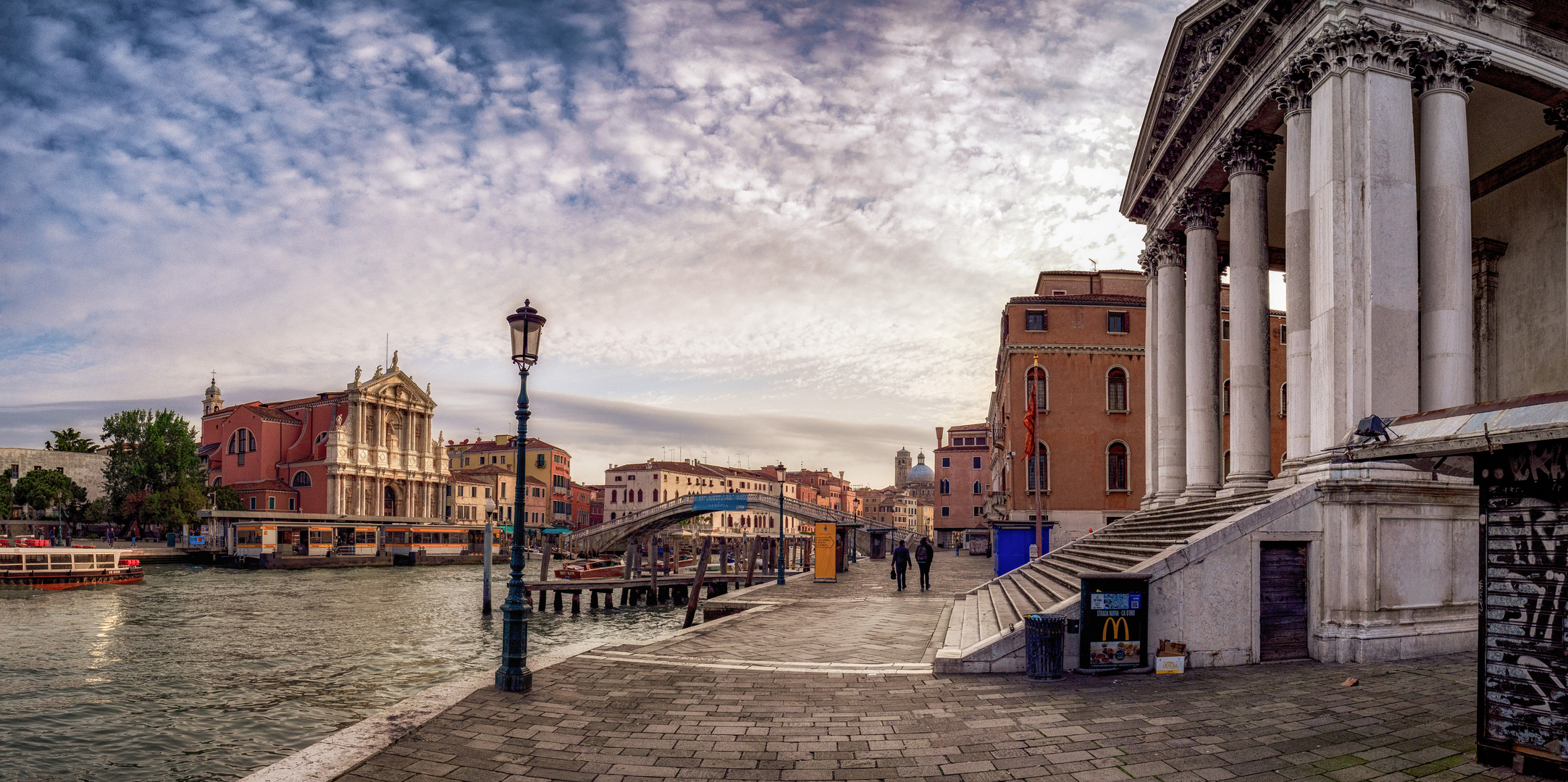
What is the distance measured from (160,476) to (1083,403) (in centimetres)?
7091

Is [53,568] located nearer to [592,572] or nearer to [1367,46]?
[592,572]

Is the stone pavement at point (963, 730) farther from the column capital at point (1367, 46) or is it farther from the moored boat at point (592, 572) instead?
the moored boat at point (592, 572)

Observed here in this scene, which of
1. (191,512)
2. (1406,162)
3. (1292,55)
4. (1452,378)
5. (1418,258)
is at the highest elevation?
(1292,55)

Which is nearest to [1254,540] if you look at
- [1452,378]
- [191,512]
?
[1452,378]

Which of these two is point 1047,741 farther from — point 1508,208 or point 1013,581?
point 1508,208

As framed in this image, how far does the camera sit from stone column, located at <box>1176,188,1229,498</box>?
1827 centimetres

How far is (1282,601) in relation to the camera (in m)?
11.1

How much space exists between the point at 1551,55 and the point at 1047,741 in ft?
44.6

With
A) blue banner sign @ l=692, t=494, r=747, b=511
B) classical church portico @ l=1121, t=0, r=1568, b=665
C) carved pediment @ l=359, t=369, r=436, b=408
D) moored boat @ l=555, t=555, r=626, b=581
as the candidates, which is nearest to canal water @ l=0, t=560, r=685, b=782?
moored boat @ l=555, t=555, r=626, b=581

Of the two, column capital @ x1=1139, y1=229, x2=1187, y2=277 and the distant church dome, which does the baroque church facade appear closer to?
column capital @ x1=1139, y1=229, x2=1187, y2=277

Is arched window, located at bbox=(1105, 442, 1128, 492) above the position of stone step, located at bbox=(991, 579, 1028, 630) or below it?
above

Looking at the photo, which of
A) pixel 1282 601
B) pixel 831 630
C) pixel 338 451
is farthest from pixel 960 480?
pixel 1282 601

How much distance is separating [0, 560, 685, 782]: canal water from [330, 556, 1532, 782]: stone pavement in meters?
3.95

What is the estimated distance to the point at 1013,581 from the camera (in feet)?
62.6
